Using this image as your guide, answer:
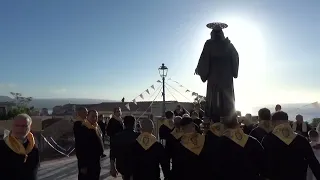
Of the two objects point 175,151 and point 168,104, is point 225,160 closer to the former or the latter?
point 175,151

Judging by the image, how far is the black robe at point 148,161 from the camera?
17.7 ft

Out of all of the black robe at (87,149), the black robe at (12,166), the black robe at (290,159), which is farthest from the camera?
the black robe at (87,149)

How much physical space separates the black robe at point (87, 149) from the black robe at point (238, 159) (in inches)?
117

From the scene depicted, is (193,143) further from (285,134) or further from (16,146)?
(16,146)

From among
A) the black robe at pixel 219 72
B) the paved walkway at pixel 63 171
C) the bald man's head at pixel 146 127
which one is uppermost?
the black robe at pixel 219 72

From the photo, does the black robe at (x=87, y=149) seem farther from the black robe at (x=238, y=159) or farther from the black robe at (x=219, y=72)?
the black robe at (x=238, y=159)

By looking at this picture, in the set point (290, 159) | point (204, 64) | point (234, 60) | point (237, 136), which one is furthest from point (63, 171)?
point (290, 159)

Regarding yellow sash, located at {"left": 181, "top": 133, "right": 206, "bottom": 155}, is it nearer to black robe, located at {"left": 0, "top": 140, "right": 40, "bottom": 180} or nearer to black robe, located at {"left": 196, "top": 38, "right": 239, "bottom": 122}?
black robe, located at {"left": 0, "top": 140, "right": 40, "bottom": 180}

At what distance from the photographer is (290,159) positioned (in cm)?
502

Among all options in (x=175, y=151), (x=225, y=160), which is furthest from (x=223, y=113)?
(x=225, y=160)

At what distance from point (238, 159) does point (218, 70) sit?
374cm

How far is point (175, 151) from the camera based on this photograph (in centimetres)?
548

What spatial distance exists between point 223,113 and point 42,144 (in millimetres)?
11087

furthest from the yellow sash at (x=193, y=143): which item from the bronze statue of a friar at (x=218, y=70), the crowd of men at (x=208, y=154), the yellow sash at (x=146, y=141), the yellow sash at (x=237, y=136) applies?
the bronze statue of a friar at (x=218, y=70)
